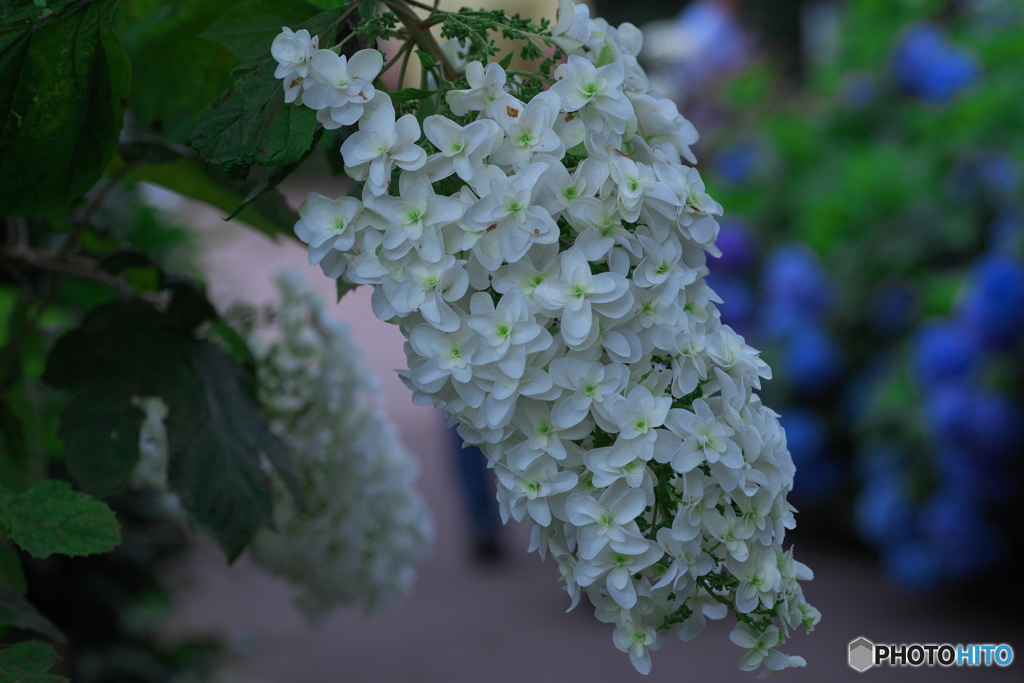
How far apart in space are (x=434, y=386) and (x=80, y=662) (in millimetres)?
1106

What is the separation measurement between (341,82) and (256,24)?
0.13m

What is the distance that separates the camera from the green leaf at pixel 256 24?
53 cm

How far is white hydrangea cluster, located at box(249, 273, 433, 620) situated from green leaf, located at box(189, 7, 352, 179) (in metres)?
0.40

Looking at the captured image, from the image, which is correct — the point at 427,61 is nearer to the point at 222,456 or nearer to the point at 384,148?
the point at 384,148

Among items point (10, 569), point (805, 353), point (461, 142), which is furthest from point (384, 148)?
point (805, 353)

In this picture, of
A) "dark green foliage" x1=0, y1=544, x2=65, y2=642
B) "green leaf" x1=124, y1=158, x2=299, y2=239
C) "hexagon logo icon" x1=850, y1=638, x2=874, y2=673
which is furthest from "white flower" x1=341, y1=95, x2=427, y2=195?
"hexagon logo icon" x1=850, y1=638, x2=874, y2=673

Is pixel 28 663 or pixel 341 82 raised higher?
pixel 341 82

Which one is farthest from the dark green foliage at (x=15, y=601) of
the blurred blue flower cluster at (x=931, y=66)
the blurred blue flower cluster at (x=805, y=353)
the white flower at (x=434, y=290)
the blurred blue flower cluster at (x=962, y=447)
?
the blurred blue flower cluster at (x=931, y=66)

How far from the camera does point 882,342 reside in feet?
7.54

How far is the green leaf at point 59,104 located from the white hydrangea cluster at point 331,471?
1.20 feet

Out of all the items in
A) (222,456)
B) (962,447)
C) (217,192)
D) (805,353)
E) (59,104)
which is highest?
(59,104)

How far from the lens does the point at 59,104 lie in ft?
1.70

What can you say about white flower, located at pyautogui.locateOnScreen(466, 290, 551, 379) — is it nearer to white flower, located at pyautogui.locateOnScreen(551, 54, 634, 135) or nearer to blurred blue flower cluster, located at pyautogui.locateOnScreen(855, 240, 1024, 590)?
white flower, located at pyautogui.locateOnScreen(551, 54, 634, 135)

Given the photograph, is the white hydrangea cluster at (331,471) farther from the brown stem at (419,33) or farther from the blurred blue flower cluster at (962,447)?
the blurred blue flower cluster at (962,447)
